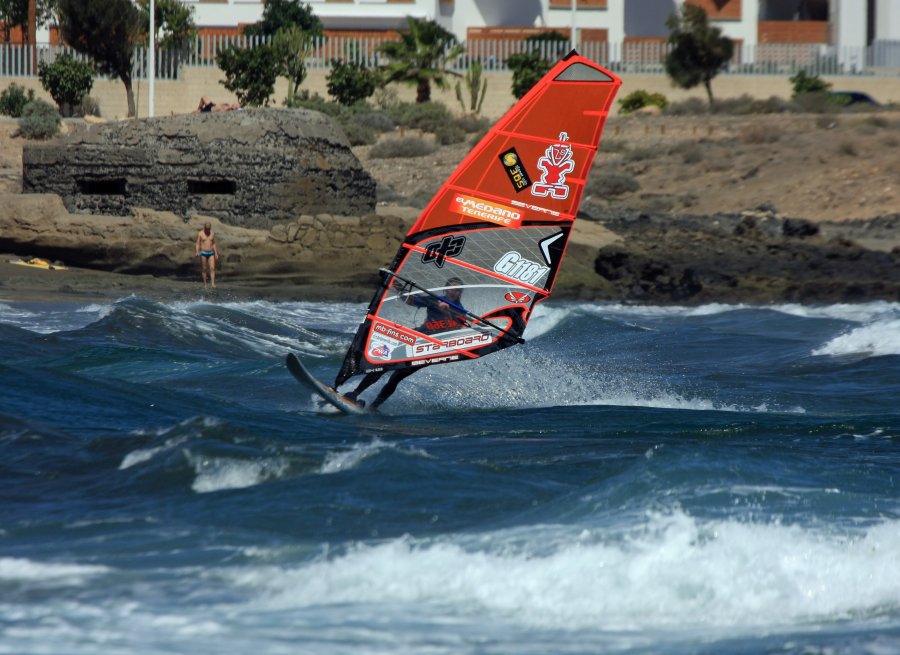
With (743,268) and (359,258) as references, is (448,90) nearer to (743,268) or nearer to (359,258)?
(743,268)

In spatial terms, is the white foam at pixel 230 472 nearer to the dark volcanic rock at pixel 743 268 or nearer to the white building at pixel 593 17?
the dark volcanic rock at pixel 743 268

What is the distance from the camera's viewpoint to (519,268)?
907 cm

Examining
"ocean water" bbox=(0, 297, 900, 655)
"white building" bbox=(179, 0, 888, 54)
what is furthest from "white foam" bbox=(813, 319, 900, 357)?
"white building" bbox=(179, 0, 888, 54)

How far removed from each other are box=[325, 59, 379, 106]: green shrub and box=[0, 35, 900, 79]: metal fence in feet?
3.55

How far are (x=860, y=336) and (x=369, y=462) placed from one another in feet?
30.9

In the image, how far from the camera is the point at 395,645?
4969 mm

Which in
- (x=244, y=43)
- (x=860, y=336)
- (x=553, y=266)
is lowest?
(x=860, y=336)

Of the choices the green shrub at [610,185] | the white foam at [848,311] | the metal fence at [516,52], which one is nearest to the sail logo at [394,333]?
the white foam at [848,311]

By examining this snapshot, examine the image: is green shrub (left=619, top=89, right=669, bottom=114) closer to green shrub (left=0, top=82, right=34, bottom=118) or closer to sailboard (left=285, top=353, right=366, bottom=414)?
green shrub (left=0, top=82, right=34, bottom=118)

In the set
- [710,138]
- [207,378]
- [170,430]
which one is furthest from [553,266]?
[710,138]

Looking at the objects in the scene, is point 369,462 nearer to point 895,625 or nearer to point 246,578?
point 246,578

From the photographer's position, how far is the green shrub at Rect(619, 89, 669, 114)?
3916 centimetres

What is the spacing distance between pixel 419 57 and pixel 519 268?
31366 millimetres

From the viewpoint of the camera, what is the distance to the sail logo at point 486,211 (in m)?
8.98
